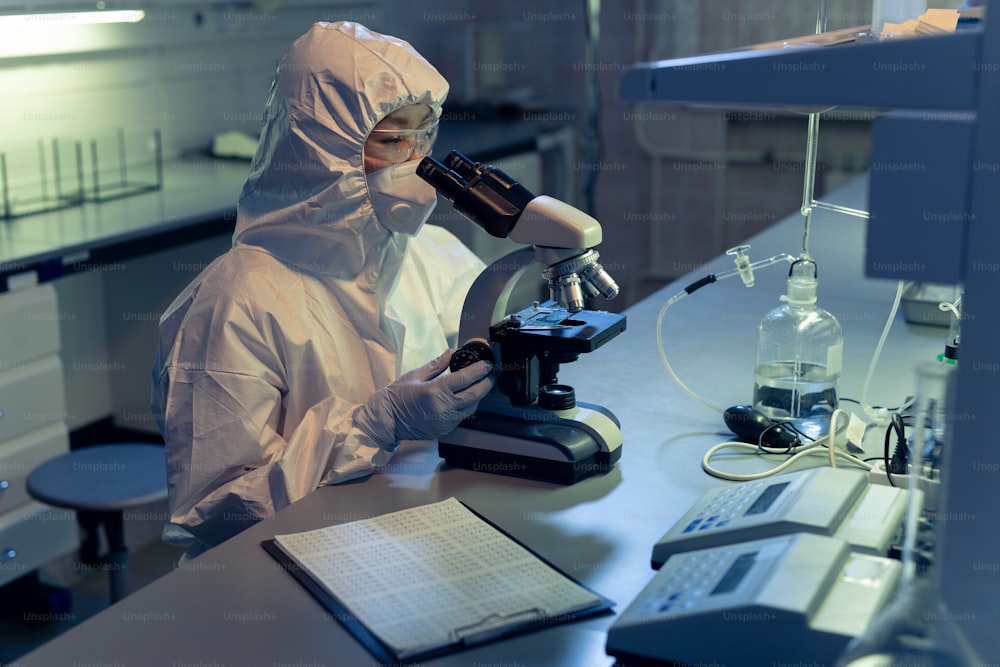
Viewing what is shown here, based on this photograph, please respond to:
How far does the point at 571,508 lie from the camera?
53.6 inches

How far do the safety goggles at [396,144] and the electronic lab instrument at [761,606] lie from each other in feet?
3.00

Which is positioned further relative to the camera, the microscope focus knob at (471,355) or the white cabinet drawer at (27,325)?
the white cabinet drawer at (27,325)

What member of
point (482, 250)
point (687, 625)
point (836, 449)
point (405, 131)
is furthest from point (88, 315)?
point (687, 625)

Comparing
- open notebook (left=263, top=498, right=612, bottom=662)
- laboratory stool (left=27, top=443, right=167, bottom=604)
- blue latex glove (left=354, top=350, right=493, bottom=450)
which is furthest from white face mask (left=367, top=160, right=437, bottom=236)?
laboratory stool (left=27, top=443, right=167, bottom=604)

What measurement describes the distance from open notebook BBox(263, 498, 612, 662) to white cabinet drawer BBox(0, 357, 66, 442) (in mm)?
1553

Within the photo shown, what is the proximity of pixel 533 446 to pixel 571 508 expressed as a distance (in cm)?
11

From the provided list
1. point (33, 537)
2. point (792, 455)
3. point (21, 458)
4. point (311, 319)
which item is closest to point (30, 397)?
point (21, 458)

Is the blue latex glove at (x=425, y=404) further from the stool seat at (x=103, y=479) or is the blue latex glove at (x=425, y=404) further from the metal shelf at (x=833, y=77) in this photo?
the stool seat at (x=103, y=479)

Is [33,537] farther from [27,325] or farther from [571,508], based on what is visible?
[571,508]

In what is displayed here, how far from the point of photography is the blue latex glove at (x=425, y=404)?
1.44 metres

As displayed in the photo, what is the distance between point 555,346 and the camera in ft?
4.64

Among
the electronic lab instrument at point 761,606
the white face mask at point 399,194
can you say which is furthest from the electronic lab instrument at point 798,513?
the white face mask at point 399,194

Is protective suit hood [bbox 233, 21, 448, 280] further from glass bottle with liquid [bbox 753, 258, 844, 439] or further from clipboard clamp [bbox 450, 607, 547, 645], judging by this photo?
clipboard clamp [bbox 450, 607, 547, 645]

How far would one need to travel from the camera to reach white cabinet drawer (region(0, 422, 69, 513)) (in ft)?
8.37
